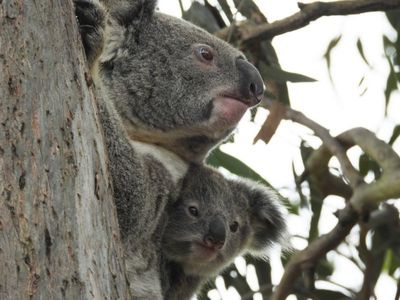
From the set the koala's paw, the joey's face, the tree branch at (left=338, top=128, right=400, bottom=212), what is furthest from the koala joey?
the koala's paw

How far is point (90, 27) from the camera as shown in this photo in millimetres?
2297

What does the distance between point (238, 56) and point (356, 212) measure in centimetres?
71

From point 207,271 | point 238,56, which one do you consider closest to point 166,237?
point 207,271

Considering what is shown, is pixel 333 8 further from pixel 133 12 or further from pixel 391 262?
pixel 391 262

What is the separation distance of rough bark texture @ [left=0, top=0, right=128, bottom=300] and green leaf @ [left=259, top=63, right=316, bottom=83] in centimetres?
191

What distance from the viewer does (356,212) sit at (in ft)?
10.9

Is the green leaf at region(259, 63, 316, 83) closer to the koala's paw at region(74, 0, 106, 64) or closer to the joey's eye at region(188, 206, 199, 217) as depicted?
the joey's eye at region(188, 206, 199, 217)

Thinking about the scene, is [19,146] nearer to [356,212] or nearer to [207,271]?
[207,271]

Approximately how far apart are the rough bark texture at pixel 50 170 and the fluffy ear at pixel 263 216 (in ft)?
5.27

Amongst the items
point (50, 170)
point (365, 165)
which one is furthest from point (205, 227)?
point (50, 170)

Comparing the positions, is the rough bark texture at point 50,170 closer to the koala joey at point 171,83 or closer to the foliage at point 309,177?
the koala joey at point 171,83

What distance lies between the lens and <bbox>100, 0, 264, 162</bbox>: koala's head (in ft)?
10.0

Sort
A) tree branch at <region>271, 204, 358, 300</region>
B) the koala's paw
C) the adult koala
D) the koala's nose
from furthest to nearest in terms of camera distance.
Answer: tree branch at <region>271, 204, 358, 300</region> < the koala's nose < the adult koala < the koala's paw

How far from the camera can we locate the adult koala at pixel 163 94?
9.53 ft
